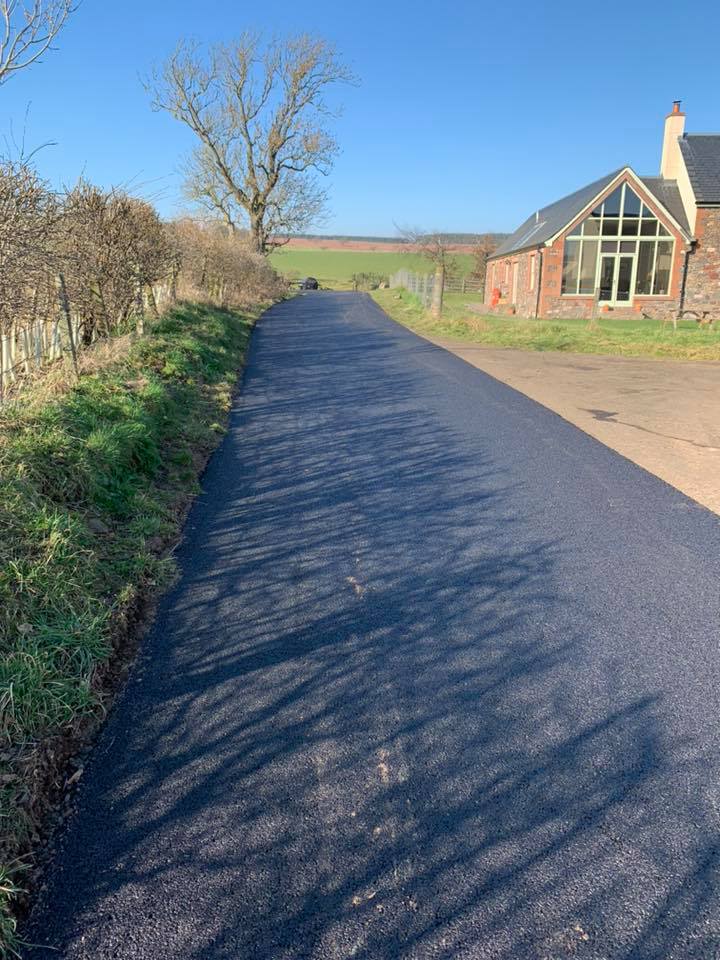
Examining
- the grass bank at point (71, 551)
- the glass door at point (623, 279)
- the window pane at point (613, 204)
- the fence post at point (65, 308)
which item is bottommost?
the grass bank at point (71, 551)

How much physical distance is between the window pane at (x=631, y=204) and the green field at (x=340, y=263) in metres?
41.1

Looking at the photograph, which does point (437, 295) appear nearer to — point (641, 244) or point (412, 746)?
point (641, 244)

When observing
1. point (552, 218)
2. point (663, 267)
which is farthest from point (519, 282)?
point (663, 267)

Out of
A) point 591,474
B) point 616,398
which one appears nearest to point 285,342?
point 616,398

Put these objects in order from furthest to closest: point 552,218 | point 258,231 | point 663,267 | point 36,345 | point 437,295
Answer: point 258,231, point 552,218, point 663,267, point 437,295, point 36,345

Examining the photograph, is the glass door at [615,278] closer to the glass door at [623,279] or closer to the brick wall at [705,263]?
the glass door at [623,279]

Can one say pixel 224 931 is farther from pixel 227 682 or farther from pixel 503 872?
pixel 227 682

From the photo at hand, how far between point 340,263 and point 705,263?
7296cm

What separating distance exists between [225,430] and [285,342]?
1050cm

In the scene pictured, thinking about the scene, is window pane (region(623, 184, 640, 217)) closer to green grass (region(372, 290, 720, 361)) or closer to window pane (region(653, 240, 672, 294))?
window pane (region(653, 240, 672, 294))

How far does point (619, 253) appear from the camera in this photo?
99.2 feet

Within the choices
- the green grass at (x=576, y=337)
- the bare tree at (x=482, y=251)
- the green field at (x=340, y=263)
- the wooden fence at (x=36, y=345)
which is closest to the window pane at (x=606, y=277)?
the green grass at (x=576, y=337)

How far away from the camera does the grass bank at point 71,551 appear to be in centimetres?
280

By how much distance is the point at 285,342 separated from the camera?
61.5 ft
